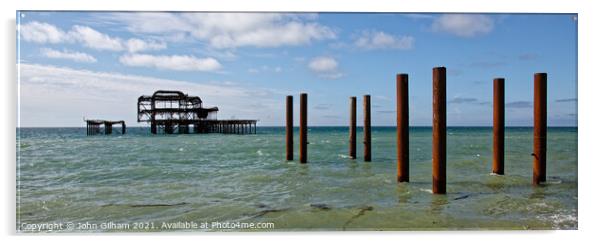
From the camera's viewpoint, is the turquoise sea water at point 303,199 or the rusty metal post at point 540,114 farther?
the rusty metal post at point 540,114

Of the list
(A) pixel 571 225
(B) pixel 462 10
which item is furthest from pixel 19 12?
(A) pixel 571 225

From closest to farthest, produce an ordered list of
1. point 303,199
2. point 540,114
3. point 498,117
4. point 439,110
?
point 439,110 → point 303,199 → point 540,114 → point 498,117

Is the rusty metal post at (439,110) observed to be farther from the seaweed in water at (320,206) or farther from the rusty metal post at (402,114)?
the seaweed in water at (320,206)

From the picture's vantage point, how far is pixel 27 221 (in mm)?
5734

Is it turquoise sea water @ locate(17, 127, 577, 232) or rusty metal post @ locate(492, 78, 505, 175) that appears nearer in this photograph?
turquoise sea water @ locate(17, 127, 577, 232)

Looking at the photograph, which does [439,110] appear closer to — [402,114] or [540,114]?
[402,114]

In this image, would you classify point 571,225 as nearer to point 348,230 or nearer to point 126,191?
point 348,230

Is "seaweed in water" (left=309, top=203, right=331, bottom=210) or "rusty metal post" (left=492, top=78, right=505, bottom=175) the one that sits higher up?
"rusty metal post" (left=492, top=78, right=505, bottom=175)

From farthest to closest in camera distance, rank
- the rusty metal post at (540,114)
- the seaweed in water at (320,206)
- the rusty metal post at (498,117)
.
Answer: the rusty metal post at (498,117) < the rusty metal post at (540,114) < the seaweed in water at (320,206)

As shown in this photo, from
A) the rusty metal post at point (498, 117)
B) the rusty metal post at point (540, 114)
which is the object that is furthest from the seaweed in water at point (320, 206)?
the rusty metal post at point (498, 117)

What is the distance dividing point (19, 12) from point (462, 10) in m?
5.73

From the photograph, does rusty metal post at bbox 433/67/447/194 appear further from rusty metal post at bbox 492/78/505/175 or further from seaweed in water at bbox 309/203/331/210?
rusty metal post at bbox 492/78/505/175

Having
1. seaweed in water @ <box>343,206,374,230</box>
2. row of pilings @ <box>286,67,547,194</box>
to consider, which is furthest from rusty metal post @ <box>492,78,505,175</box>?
seaweed in water @ <box>343,206,374,230</box>

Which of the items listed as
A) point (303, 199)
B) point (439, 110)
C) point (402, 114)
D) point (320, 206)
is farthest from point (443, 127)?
point (303, 199)
